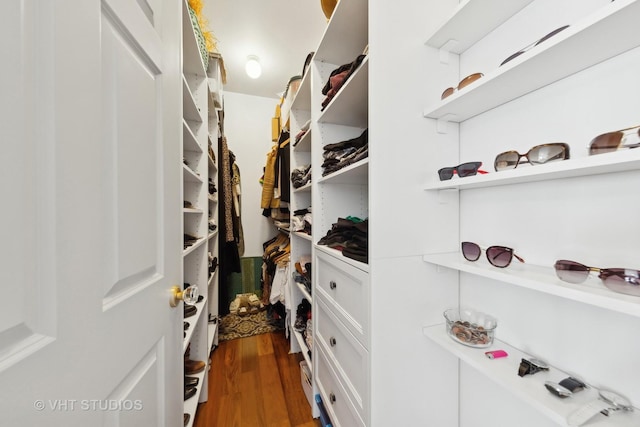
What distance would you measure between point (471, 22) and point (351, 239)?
0.85 metres

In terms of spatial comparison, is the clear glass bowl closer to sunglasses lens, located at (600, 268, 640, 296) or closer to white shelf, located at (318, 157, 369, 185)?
sunglasses lens, located at (600, 268, 640, 296)

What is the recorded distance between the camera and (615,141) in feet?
1.39

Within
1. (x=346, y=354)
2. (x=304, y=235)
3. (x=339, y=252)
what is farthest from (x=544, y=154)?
(x=304, y=235)

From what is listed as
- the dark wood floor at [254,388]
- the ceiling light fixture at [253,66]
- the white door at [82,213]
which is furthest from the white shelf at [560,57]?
the ceiling light fixture at [253,66]

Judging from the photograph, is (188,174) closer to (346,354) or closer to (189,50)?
(189,50)

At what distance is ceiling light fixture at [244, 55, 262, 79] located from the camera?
6.86 ft

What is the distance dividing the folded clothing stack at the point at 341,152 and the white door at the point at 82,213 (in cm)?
71

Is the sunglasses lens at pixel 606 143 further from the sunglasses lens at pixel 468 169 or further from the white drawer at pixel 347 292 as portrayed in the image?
the white drawer at pixel 347 292

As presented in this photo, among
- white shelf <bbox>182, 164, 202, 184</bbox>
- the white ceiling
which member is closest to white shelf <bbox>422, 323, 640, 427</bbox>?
white shelf <bbox>182, 164, 202, 184</bbox>

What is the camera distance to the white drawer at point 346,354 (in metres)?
0.78

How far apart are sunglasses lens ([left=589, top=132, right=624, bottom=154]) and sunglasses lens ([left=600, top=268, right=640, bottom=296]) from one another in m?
0.23

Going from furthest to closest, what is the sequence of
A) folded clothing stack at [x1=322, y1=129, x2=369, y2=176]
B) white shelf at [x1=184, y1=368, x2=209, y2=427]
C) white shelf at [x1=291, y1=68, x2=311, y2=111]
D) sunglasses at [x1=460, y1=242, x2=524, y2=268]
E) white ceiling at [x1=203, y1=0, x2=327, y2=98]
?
1. white ceiling at [x1=203, y1=0, x2=327, y2=98]
2. white shelf at [x1=291, y1=68, x2=311, y2=111]
3. white shelf at [x1=184, y1=368, x2=209, y2=427]
4. folded clothing stack at [x1=322, y1=129, x2=369, y2=176]
5. sunglasses at [x1=460, y1=242, x2=524, y2=268]

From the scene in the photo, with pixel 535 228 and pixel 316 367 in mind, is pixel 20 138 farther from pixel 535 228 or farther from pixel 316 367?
pixel 316 367

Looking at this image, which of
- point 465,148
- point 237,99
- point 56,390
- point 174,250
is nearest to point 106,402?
point 56,390
